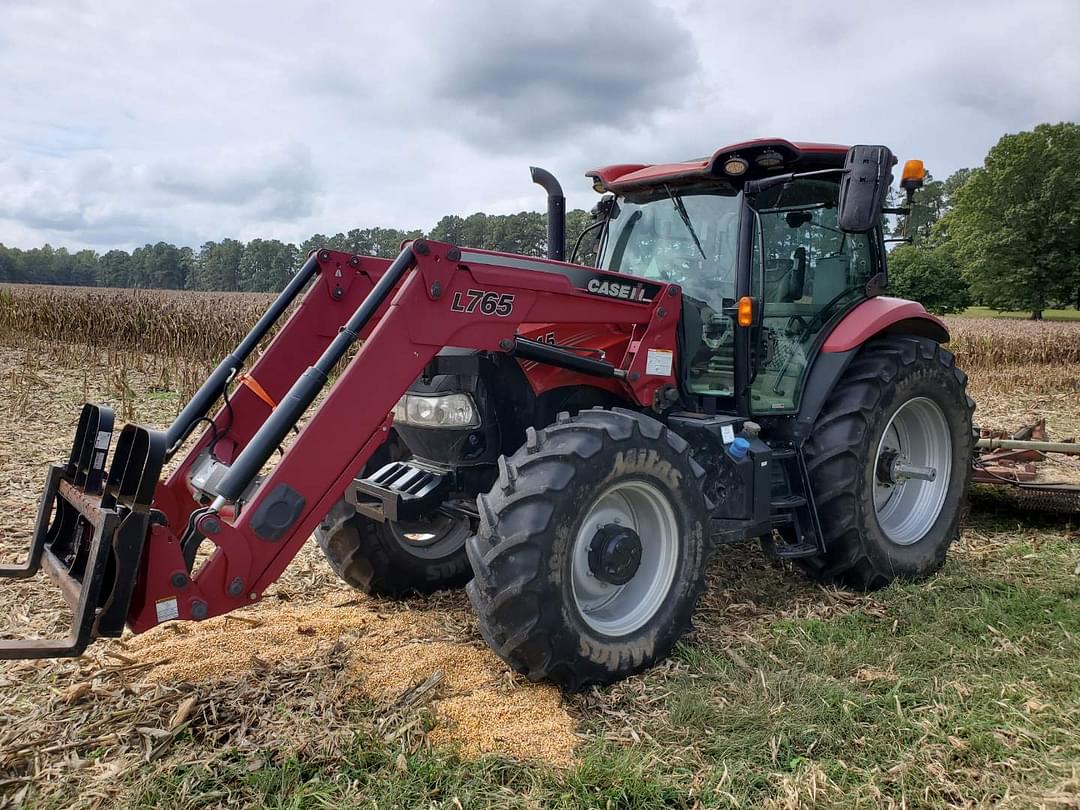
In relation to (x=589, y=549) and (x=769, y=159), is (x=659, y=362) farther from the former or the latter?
(x=769, y=159)

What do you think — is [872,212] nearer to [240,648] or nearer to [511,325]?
[511,325]

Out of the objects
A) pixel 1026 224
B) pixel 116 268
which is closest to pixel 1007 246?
pixel 1026 224

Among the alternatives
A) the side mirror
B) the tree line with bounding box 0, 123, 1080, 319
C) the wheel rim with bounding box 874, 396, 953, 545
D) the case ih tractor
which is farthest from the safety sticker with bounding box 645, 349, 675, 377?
the tree line with bounding box 0, 123, 1080, 319

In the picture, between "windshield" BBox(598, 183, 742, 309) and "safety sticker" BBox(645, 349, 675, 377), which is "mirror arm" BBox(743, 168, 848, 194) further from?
"safety sticker" BBox(645, 349, 675, 377)

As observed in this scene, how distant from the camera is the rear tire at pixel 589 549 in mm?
3137

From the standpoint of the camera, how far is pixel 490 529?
3.15 m

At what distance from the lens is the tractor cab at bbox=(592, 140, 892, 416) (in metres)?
4.37

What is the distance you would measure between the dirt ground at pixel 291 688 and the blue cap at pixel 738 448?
2.86ft

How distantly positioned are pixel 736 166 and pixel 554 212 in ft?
3.80

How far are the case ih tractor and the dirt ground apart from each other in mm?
235

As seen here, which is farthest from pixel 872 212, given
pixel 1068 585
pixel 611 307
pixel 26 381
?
pixel 26 381

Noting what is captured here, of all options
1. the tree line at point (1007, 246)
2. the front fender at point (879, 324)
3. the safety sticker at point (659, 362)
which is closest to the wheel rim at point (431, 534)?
the safety sticker at point (659, 362)

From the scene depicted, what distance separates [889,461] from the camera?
16.0 ft

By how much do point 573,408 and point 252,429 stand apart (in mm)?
1594
